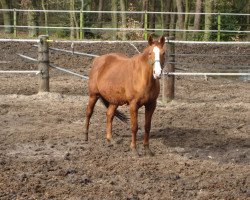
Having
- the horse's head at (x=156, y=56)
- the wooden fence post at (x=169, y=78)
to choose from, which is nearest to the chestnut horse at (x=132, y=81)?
the horse's head at (x=156, y=56)

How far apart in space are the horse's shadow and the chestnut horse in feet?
2.03

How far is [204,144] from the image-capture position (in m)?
7.60

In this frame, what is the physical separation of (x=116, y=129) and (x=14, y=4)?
3090 centimetres

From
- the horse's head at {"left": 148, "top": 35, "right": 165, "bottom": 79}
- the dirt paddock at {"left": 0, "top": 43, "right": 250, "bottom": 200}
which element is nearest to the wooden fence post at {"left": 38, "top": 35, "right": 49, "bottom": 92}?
the dirt paddock at {"left": 0, "top": 43, "right": 250, "bottom": 200}

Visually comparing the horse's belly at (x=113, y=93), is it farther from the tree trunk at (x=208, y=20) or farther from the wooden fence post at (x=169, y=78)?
the tree trunk at (x=208, y=20)

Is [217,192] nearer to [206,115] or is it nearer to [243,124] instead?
[243,124]

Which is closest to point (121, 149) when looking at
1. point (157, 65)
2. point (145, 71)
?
point (145, 71)

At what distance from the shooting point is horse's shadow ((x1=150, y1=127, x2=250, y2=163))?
697 centimetres

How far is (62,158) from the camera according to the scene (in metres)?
6.75

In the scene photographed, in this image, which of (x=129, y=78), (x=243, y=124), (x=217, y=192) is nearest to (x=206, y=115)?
(x=243, y=124)

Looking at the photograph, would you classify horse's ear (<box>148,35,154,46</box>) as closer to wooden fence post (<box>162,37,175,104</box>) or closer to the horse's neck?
the horse's neck

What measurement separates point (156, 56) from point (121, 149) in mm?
1412

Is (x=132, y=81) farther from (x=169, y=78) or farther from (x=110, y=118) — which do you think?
(x=169, y=78)

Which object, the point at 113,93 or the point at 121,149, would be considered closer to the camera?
the point at 121,149
